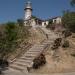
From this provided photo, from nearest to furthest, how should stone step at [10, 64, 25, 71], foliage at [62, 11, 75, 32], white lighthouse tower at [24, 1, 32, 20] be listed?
1. stone step at [10, 64, 25, 71]
2. foliage at [62, 11, 75, 32]
3. white lighthouse tower at [24, 1, 32, 20]

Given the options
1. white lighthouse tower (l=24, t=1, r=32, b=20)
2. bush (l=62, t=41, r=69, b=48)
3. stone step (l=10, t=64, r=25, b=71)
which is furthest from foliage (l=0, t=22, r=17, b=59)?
white lighthouse tower (l=24, t=1, r=32, b=20)

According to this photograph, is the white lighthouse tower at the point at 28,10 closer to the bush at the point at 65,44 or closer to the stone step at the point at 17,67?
the bush at the point at 65,44

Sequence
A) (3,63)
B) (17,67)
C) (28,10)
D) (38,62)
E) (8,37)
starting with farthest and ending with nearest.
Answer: (28,10) → (3,63) → (8,37) → (17,67) → (38,62)

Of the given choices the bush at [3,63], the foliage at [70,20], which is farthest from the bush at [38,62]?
the foliage at [70,20]

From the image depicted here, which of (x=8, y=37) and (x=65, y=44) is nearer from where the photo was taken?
(x=8, y=37)

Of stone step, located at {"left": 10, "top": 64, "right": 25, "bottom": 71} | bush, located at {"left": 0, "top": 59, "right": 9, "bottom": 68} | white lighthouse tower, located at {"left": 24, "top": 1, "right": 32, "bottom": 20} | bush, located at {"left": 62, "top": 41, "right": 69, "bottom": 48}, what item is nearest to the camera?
stone step, located at {"left": 10, "top": 64, "right": 25, "bottom": 71}

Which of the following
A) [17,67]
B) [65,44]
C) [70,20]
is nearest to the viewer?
[17,67]

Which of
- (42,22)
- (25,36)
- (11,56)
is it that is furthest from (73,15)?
(42,22)

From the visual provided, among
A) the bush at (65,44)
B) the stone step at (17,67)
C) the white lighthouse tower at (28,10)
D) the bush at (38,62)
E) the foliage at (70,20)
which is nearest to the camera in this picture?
the bush at (38,62)

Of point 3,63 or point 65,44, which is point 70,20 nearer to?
point 65,44

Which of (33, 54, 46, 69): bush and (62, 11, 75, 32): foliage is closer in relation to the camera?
(33, 54, 46, 69): bush

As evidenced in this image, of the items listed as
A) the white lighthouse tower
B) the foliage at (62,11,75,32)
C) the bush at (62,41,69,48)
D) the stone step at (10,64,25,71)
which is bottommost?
A: the stone step at (10,64,25,71)

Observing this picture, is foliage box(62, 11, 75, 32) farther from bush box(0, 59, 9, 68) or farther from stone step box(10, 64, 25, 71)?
stone step box(10, 64, 25, 71)

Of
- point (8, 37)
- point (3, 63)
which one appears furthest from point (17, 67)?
point (8, 37)
